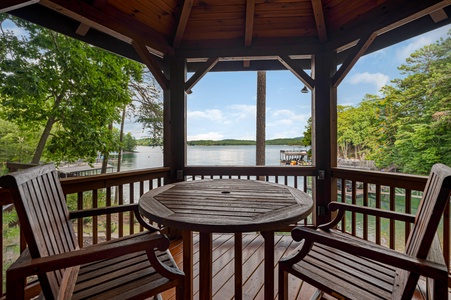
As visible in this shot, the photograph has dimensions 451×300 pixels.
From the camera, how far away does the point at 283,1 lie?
9.38 ft

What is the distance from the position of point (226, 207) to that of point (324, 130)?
2.17 m

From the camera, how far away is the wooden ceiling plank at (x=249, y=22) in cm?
276

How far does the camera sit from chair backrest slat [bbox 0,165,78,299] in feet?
3.18

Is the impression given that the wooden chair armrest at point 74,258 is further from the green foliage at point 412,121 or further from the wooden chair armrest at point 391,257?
the green foliage at point 412,121

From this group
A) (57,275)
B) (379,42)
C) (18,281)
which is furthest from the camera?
(379,42)

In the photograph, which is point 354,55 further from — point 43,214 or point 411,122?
point 411,122

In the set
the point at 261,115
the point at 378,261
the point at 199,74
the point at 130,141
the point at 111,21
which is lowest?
the point at 378,261

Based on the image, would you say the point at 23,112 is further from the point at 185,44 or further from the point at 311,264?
the point at 311,264

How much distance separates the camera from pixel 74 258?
947 mm

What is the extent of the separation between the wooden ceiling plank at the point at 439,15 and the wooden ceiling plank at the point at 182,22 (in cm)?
270

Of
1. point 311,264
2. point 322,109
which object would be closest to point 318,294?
point 311,264

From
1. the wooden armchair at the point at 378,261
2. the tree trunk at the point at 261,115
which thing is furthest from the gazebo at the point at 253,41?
the tree trunk at the point at 261,115

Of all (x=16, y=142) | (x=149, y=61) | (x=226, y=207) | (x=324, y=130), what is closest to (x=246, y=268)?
(x=226, y=207)

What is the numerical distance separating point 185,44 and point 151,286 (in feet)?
10.1
